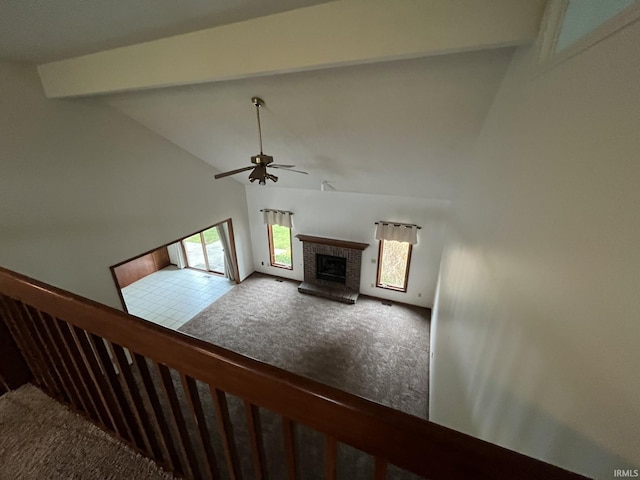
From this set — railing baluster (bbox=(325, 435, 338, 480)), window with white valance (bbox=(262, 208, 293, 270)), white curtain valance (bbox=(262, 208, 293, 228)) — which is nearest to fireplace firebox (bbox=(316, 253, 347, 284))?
window with white valance (bbox=(262, 208, 293, 270))


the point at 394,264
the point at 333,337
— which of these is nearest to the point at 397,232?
the point at 394,264

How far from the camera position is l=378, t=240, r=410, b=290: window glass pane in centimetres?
538

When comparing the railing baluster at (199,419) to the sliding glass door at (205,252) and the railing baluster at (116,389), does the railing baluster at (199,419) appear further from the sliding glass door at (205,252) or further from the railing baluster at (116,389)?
the sliding glass door at (205,252)

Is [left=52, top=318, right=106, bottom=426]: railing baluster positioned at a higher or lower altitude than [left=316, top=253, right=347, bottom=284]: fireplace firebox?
higher

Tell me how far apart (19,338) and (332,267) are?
507 cm

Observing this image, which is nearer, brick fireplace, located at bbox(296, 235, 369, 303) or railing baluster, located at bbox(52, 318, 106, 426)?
railing baluster, located at bbox(52, 318, 106, 426)

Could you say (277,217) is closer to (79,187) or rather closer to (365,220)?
(365,220)

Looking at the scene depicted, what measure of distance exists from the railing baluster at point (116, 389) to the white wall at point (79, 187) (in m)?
2.72

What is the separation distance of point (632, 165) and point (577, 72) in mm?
504

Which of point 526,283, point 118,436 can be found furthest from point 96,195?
point 526,283

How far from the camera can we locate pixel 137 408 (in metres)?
1.13

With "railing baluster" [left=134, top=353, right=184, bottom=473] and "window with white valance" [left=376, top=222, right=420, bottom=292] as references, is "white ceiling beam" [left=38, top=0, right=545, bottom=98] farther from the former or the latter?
"window with white valance" [left=376, top=222, right=420, bottom=292]

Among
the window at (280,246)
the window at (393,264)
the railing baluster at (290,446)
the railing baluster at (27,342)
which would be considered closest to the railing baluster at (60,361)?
the railing baluster at (27,342)

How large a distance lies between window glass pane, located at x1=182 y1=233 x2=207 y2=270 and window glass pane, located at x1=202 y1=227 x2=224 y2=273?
0.82 ft
